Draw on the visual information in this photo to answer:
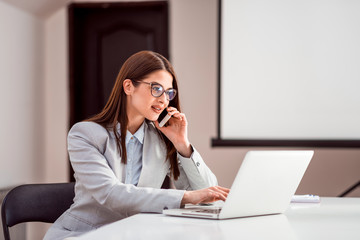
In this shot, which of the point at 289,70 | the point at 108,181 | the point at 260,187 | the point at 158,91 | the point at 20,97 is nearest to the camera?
the point at 260,187

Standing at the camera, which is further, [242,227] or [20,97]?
[20,97]

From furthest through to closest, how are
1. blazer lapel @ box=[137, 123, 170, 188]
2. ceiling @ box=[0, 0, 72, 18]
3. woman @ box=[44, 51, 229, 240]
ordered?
ceiling @ box=[0, 0, 72, 18]
blazer lapel @ box=[137, 123, 170, 188]
woman @ box=[44, 51, 229, 240]

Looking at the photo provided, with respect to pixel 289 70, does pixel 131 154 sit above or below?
below

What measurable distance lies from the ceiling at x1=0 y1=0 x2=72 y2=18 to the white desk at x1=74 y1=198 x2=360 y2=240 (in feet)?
10.0

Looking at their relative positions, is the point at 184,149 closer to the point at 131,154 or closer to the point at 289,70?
the point at 131,154

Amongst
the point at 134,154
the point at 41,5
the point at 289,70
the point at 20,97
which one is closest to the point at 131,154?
the point at 134,154

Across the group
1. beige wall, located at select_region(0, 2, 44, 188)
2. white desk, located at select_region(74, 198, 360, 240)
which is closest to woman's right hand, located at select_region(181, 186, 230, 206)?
white desk, located at select_region(74, 198, 360, 240)

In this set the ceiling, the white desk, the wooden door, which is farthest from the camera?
the wooden door

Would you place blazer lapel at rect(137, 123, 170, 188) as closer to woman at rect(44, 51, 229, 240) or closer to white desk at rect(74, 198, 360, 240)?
woman at rect(44, 51, 229, 240)

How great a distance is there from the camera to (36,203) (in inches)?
79.8

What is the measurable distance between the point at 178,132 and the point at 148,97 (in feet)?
0.61

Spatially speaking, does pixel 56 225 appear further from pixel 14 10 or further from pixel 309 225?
pixel 14 10

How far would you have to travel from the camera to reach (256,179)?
1517 mm

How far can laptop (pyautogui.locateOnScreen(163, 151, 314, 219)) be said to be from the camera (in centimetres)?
147
